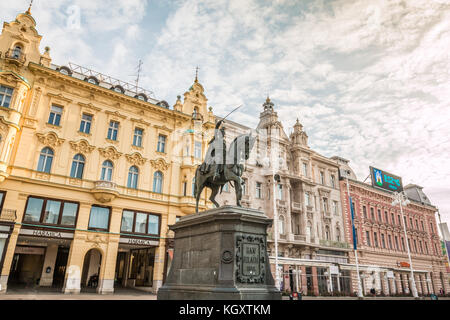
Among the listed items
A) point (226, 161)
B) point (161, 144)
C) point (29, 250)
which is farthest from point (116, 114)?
point (226, 161)

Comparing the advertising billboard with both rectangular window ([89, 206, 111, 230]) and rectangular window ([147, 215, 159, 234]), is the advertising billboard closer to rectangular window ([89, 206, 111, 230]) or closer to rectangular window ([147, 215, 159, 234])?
rectangular window ([147, 215, 159, 234])

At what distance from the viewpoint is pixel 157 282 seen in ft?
82.7

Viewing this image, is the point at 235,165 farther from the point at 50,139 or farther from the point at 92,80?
the point at 92,80

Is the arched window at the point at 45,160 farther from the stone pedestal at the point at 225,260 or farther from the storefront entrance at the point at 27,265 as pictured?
the stone pedestal at the point at 225,260

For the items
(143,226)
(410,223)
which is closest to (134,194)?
(143,226)

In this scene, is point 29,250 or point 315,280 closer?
point 29,250

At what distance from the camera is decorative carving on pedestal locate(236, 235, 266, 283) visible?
25.6ft

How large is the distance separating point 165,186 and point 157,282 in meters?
8.17

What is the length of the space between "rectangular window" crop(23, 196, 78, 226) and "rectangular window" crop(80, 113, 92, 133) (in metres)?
6.21

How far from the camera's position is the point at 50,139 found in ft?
76.3

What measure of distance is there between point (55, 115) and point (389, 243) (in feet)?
156

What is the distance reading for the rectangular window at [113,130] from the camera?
87.3 feet

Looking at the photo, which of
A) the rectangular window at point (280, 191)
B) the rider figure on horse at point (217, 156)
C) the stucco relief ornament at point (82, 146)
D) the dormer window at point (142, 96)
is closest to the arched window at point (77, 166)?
the stucco relief ornament at point (82, 146)
